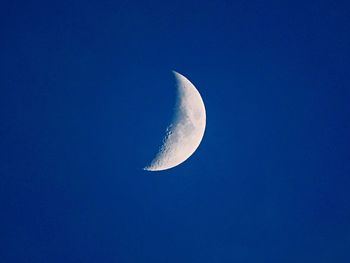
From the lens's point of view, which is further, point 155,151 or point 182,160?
point 182,160

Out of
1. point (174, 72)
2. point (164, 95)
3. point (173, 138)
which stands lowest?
point (173, 138)

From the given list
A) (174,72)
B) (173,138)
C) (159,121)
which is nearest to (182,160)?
(173,138)

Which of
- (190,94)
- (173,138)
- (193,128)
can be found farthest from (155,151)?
(190,94)

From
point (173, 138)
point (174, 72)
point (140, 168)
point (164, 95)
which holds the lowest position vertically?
point (140, 168)

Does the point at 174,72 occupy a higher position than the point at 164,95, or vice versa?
the point at 174,72

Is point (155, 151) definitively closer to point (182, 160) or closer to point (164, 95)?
point (182, 160)

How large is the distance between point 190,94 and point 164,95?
0.40 m

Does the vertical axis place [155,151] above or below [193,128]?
below

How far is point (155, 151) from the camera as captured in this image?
4012mm

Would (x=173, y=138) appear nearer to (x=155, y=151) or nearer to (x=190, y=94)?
(x=155, y=151)

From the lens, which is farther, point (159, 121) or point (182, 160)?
point (182, 160)

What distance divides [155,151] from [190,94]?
91 cm

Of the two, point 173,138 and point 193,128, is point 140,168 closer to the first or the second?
point 173,138

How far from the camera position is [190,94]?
425 centimetres
